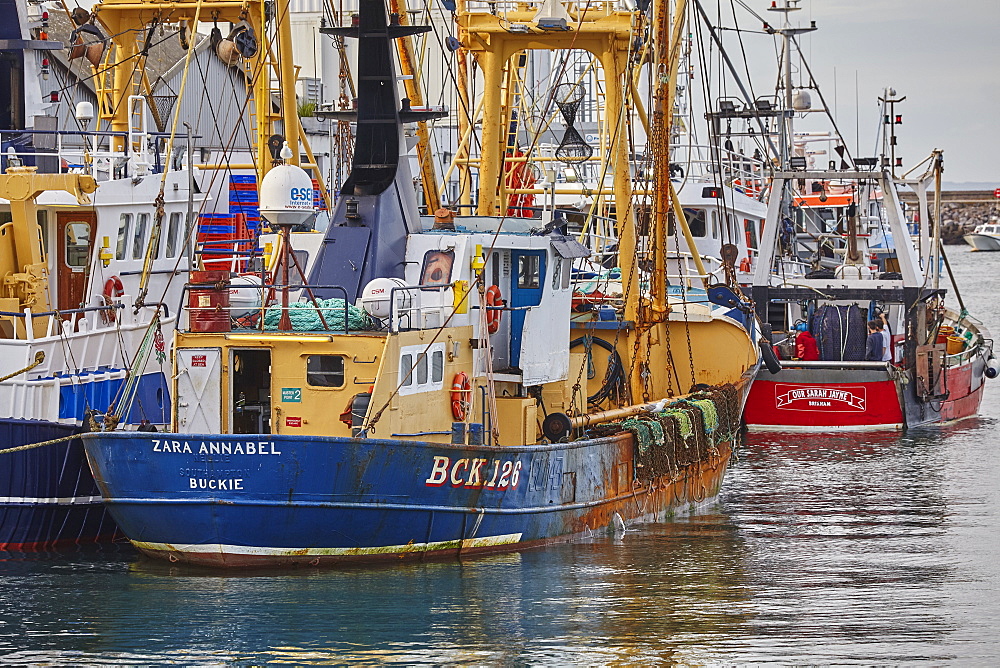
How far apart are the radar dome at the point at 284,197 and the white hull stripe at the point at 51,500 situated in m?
3.64

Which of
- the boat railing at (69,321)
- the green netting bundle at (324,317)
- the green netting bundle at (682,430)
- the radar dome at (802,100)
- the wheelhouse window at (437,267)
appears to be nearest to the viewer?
the green netting bundle at (324,317)

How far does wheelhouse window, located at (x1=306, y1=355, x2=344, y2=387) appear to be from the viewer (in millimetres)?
17156

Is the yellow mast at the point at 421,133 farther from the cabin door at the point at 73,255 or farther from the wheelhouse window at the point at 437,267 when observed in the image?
the cabin door at the point at 73,255

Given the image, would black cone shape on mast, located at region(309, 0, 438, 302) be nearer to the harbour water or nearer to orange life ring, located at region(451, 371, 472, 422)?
orange life ring, located at region(451, 371, 472, 422)

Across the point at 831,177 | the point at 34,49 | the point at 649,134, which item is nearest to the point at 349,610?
the point at 649,134

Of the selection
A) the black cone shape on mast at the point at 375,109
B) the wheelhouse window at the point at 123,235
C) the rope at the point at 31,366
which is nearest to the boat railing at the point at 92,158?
the wheelhouse window at the point at 123,235

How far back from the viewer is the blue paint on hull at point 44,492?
1802cm

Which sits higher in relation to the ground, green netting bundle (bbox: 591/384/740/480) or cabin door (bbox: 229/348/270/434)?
cabin door (bbox: 229/348/270/434)

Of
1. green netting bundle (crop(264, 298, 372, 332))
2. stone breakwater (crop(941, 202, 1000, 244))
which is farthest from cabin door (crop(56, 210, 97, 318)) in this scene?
stone breakwater (crop(941, 202, 1000, 244))

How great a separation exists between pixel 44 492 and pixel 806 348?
729 inches

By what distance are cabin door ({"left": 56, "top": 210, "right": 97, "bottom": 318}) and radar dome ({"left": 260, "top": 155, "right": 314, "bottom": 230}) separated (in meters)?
5.16

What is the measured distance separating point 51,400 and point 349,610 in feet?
18.5

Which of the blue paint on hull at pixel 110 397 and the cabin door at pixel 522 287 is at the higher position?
the cabin door at pixel 522 287

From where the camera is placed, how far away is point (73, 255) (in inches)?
882
